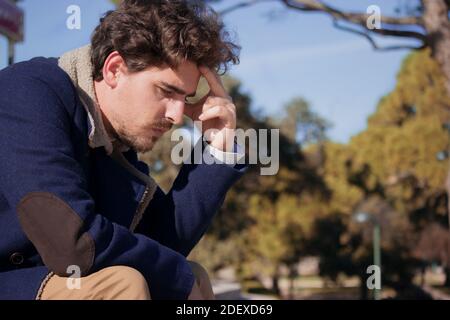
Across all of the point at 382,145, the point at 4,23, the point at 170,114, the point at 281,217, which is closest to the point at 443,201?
the point at 382,145

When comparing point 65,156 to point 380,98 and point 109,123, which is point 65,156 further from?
point 380,98

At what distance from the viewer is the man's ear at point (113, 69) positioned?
193 centimetres

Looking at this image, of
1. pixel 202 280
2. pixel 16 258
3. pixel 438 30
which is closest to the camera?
pixel 16 258

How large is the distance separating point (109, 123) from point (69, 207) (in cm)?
49

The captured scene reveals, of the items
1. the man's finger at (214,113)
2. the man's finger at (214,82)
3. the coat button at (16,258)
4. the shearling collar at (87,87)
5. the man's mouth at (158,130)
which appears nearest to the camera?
the coat button at (16,258)

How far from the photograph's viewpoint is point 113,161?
2.00 metres

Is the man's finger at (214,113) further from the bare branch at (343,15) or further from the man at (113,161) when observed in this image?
the bare branch at (343,15)

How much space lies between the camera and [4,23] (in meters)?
4.62

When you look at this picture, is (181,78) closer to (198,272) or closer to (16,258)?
(198,272)

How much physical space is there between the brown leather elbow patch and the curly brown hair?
20.7 inches

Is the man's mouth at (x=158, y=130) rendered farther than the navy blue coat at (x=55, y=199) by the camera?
Yes

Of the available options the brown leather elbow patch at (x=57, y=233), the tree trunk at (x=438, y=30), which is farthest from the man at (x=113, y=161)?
the tree trunk at (x=438, y=30)

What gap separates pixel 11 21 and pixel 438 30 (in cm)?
618
